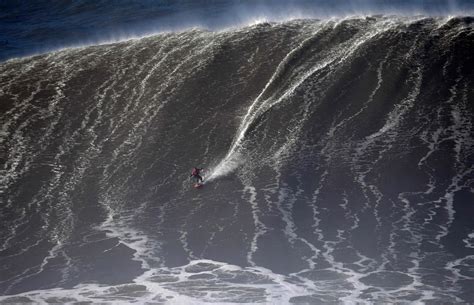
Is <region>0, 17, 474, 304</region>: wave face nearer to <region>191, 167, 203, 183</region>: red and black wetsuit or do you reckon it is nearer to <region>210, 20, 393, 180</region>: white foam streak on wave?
<region>210, 20, 393, 180</region>: white foam streak on wave

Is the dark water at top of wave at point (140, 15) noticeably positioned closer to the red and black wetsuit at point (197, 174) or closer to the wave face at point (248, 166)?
the wave face at point (248, 166)

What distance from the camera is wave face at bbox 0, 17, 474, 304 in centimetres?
1214

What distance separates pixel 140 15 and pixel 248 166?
17134mm

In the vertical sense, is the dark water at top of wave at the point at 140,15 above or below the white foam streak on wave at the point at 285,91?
above

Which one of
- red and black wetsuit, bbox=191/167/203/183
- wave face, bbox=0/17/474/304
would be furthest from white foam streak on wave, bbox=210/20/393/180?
red and black wetsuit, bbox=191/167/203/183

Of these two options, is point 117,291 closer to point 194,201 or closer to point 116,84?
point 194,201

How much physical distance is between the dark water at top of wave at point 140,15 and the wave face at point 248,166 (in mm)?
1684

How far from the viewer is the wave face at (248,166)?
39.8ft

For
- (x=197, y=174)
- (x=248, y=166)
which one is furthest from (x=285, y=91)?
(x=197, y=174)

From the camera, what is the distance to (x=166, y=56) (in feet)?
80.4

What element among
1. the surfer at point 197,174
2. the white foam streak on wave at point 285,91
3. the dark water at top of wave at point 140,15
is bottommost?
the surfer at point 197,174

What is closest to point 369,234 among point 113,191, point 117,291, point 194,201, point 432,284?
point 432,284

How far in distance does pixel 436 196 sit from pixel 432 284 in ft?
13.3

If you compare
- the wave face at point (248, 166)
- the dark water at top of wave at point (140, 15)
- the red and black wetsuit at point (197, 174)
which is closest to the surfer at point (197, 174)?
the red and black wetsuit at point (197, 174)
